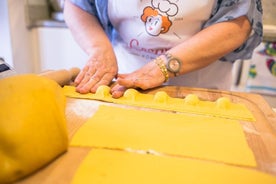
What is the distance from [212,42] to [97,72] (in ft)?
0.94

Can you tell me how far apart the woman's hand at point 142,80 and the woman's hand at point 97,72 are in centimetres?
4

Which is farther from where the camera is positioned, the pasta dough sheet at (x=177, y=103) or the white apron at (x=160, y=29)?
the white apron at (x=160, y=29)

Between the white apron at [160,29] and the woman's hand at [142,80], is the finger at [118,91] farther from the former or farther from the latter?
the white apron at [160,29]

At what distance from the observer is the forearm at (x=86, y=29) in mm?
726

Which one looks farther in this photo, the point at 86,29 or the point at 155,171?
the point at 86,29

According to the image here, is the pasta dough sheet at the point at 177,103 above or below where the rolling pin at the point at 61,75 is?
below

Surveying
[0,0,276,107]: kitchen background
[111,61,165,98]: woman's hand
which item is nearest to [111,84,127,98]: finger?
[111,61,165,98]: woman's hand

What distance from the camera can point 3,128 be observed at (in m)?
0.31

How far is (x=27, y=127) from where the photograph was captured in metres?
0.33

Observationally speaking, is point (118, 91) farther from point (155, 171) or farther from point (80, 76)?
point (155, 171)

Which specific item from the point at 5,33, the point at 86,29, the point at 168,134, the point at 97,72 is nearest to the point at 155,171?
the point at 168,134

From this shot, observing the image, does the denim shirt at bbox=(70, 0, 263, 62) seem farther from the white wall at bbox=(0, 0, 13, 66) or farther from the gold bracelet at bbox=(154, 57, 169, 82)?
the white wall at bbox=(0, 0, 13, 66)

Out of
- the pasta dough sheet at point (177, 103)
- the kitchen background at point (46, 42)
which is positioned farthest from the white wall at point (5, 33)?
the pasta dough sheet at point (177, 103)

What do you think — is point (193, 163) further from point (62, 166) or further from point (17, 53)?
point (17, 53)
